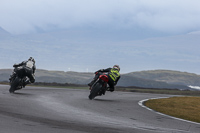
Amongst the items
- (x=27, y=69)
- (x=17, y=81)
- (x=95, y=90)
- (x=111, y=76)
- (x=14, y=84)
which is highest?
(x=27, y=69)

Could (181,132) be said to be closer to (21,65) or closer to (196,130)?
(196,130)

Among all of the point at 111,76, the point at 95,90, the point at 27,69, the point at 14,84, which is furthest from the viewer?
the point at 27,69

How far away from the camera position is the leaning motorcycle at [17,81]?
20922 millimetres

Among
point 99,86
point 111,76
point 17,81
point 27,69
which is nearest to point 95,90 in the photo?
point 99,86

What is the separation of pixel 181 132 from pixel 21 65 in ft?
47.7

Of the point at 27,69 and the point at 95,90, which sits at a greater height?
the point at 27,69

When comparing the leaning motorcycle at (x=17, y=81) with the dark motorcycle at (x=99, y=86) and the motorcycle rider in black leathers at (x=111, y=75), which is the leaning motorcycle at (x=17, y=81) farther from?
the dark motorcycle at (x=99, y=86)

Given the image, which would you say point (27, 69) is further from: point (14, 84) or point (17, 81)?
point (14, 84)

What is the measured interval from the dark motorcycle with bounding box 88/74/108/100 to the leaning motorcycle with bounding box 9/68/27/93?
4.40 m

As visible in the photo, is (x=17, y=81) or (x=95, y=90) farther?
(x=17, y=81)

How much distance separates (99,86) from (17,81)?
482 cm

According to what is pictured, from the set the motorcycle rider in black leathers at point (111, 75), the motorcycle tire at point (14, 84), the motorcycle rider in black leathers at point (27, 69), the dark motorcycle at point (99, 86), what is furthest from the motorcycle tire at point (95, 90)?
the motorcycle rider in black leathers at point (27, 69)

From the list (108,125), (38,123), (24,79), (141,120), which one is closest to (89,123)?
(108,125)

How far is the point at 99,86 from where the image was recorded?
62.4 ft
